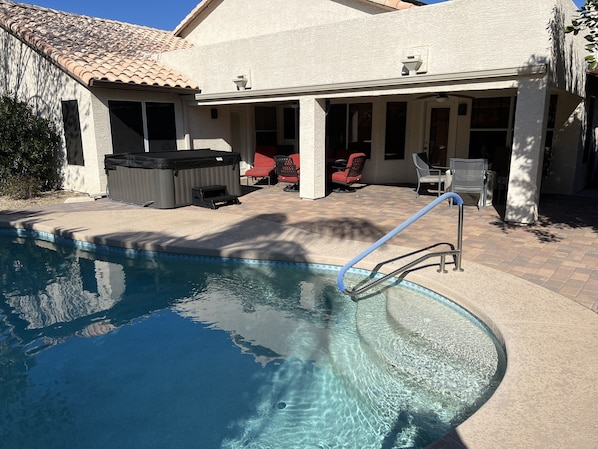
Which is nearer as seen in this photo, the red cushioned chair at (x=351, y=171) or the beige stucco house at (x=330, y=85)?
the beige stucco house at (x=330, y=85)

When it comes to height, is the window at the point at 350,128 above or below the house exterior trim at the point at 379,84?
below

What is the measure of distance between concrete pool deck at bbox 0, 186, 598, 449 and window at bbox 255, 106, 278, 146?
4.66 metres

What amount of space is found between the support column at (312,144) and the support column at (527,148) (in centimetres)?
471

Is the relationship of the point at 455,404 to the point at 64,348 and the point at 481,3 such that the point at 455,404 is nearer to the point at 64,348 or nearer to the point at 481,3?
the point at 64,348

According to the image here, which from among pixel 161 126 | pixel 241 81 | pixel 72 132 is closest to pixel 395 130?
pixel 241 81

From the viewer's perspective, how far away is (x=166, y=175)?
1066cm

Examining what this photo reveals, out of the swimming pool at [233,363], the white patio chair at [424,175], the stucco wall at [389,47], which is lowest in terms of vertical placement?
the swimming pool at [233,363]

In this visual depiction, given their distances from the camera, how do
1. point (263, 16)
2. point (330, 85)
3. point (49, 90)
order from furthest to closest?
point (263, 16), point (49, 90), point (330, 85)

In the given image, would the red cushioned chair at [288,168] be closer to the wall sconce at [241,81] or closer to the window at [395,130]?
the wall sconce at [241,81]

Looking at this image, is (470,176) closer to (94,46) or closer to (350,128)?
(350,128)

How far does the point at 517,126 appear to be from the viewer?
847 cm

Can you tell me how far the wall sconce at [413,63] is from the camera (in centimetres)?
955

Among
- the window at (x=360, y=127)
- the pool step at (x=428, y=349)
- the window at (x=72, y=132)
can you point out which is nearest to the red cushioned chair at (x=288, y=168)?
the window at (x=360, y=127)

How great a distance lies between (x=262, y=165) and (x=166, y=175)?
5.05 m
